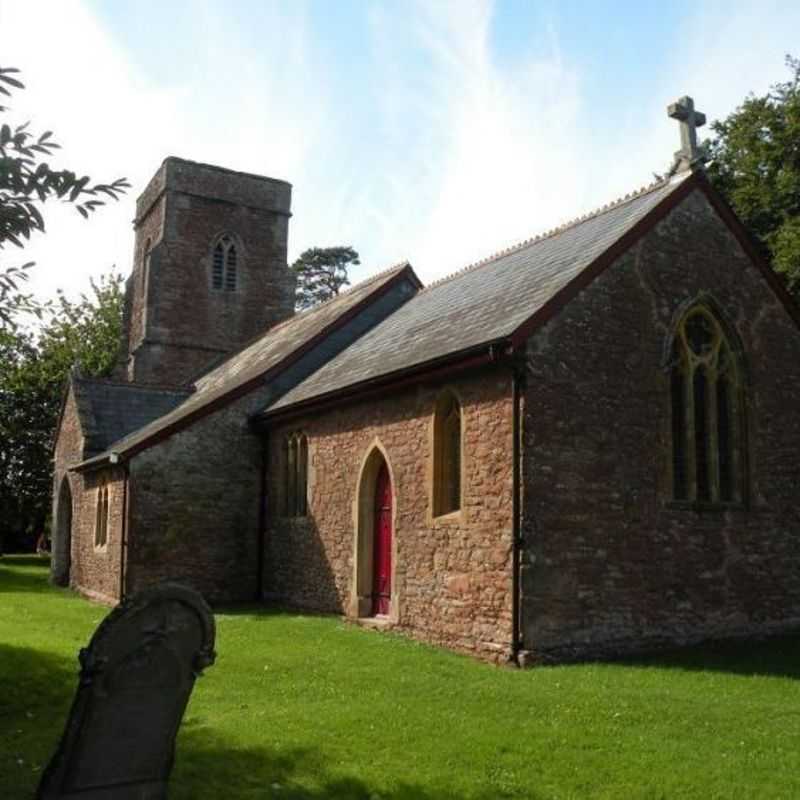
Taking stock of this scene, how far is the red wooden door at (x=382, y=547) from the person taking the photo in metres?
15.0

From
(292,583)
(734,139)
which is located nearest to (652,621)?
(292,583)

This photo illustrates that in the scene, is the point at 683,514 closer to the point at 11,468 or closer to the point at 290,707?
the point at 290,707

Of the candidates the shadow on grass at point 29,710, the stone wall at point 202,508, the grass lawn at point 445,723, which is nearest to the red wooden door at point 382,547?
the grass lawn at point 445,723

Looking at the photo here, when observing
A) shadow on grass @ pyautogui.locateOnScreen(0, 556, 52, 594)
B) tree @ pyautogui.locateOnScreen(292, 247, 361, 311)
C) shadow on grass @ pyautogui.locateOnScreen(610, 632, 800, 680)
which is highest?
tree @ pyautogui.locateOnScreen(292, 247, 361, 311)

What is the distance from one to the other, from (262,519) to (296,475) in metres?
1.64

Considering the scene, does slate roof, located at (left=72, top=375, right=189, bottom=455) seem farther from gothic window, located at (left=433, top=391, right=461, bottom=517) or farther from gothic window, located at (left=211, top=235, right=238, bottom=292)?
gothic window, located at (left=433, top=391, right=461, bottom=517)

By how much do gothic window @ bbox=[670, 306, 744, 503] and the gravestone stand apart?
29.5 ft

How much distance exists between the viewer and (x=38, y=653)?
38.3 feet

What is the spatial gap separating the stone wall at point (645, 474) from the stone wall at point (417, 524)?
0.57 metres

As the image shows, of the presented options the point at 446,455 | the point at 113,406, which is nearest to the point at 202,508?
the point at 113,406

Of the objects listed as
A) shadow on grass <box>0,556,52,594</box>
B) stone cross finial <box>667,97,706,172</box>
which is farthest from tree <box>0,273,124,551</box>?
stone cross finial <box>667,97,706,172</box>

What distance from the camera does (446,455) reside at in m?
13.5

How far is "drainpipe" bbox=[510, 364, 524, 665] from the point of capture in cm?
1134

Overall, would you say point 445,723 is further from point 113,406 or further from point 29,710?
point 113,406
